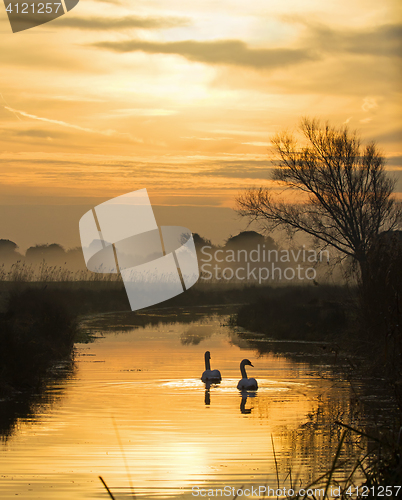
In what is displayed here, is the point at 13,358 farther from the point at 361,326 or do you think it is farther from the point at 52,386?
the point at 361,326

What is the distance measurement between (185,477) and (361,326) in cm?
906

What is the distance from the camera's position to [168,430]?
1018cm

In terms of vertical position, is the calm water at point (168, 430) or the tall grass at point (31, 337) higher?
the tall grass at point (31, 337)

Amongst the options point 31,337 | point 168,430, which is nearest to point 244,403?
point 168,430

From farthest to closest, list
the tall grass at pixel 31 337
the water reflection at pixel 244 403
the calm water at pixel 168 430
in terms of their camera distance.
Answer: the tall grass at pixel 31 337, the water reflection at pixel 244 403, the calm water at pixel 168 430

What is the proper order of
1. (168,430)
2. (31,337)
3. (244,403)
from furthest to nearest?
1. (31,337)
2. (244,403)
3. (168,430)

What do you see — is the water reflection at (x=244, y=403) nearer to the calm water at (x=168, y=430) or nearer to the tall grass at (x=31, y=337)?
the calm water at (x=168, y=430)

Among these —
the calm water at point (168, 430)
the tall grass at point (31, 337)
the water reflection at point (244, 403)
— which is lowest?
the water reflection at point (244, 403)

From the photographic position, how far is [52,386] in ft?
47.1

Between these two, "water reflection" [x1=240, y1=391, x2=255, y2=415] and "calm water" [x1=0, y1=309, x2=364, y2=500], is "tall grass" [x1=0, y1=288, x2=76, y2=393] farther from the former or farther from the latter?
"water reflection" [x1=240, y1=391, x2=255, y2=415]

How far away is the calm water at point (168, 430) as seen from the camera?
770 centimetres

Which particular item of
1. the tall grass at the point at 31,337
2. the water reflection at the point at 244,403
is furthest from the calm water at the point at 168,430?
the tall grass at the point at 31,337

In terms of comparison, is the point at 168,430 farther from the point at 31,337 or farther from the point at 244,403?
the point at 31,337

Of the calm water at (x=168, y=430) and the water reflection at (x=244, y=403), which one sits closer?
the calm water at (x=168, y=430)
